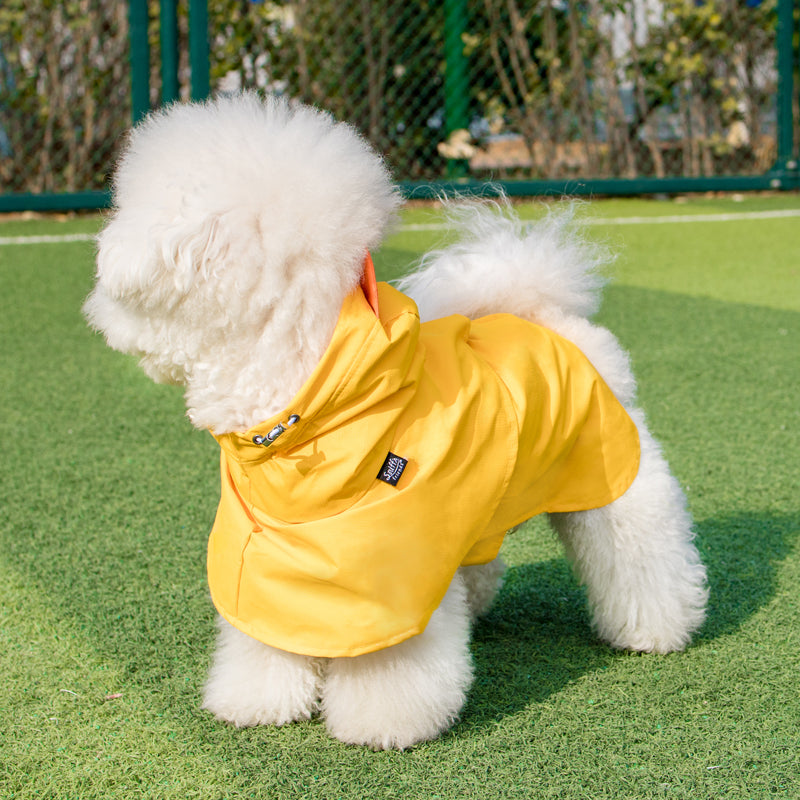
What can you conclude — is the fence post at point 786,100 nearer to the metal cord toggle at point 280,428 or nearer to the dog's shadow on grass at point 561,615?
the dog's shadow on grass at point 561,615

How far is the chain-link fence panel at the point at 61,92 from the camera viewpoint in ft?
18.2

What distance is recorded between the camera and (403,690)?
1.38m

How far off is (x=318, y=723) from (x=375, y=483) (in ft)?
1.29

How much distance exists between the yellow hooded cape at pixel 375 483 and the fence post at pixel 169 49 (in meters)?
4.07

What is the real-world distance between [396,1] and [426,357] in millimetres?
5232

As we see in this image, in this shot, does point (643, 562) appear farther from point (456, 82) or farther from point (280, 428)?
point (456, 82)

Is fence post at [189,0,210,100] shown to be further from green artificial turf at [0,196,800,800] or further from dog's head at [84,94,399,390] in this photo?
dog's head at [84,94,399,390]

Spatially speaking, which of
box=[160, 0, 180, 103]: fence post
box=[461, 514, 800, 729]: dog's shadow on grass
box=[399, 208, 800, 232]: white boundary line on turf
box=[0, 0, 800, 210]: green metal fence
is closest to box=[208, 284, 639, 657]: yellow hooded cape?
box=[461, 514, 800, 729]: dog's shadow on grass

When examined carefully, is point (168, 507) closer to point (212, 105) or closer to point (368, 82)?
point (212, 105)

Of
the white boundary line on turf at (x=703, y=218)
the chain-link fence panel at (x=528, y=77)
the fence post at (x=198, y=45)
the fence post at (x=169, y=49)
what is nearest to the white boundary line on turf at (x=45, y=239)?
the fence post at (x=169, y=49)

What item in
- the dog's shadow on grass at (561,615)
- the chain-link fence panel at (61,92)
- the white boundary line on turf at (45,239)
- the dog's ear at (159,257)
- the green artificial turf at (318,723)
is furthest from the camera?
the chain-link fence panel at (61,92)

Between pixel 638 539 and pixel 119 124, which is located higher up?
pixel 119 124

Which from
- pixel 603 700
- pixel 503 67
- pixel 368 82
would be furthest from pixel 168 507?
pixel 503 67

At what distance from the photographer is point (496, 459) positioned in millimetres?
1422
